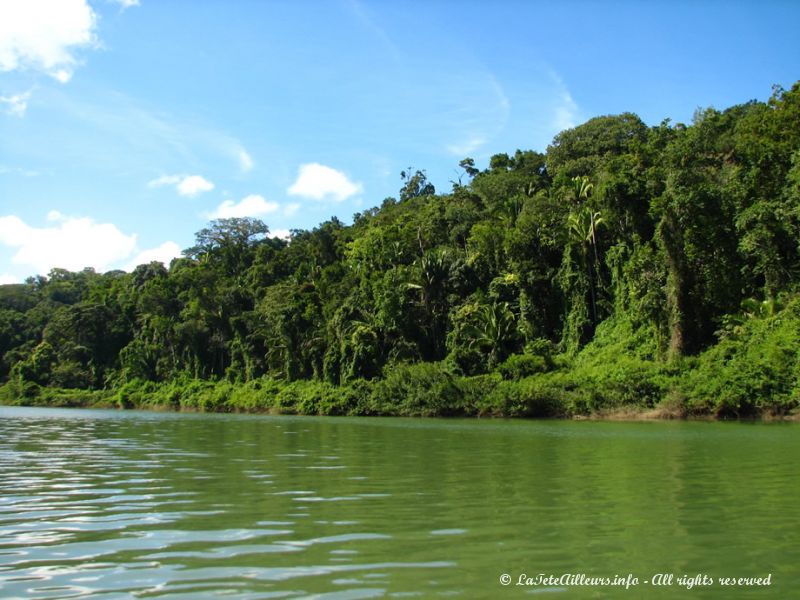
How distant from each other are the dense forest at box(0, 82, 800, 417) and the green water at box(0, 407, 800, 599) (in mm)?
22813

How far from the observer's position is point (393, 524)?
773 cm

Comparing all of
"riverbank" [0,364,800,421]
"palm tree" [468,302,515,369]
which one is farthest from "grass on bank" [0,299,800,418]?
"palm tree" [468,302,515,369]

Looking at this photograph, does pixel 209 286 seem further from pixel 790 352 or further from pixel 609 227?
pixel 790 352

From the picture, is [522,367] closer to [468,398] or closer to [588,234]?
[468,398]

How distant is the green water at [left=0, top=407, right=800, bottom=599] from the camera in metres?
5.53

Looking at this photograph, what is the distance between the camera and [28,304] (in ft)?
342

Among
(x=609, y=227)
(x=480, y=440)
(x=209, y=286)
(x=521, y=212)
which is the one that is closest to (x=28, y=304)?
(x=209, y=286)

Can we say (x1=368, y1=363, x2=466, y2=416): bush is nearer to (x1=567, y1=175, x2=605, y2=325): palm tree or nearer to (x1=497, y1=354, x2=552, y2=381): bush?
(x1=497, y1=354, x2=552, y2=381): bush

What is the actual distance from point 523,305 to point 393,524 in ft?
136

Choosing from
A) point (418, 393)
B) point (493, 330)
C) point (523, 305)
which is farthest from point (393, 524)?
point (523, 305)

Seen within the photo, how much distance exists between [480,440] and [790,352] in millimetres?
18684

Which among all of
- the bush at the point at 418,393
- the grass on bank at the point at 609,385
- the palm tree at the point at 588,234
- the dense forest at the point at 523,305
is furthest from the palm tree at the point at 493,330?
the palm tree at the point at 588,234

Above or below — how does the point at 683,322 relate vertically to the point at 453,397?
above

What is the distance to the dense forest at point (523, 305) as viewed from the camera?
3616cm
